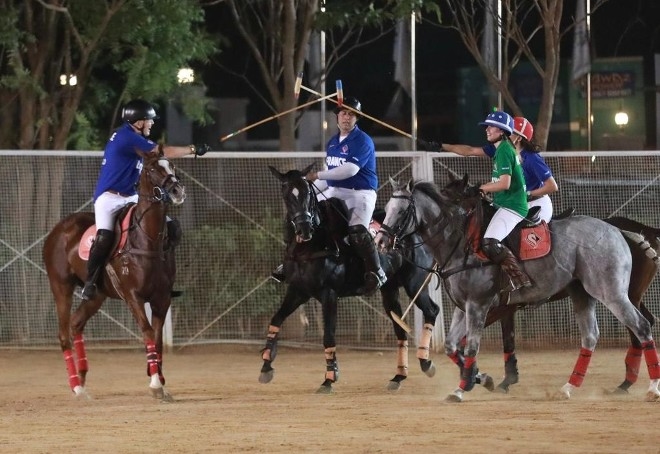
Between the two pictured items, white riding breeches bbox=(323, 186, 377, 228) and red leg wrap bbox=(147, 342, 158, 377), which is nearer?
red leg wrap bbox=(147, 342, 158, 377)

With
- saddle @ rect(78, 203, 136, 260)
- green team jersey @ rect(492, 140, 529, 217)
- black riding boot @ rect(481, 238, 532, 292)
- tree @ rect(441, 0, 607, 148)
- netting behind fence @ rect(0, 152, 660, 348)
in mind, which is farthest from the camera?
tree @ rect(441, 0, 607, 148)

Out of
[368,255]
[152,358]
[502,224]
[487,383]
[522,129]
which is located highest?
[522,129]

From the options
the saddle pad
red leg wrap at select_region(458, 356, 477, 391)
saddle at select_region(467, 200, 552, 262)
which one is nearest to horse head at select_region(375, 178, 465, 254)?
saddle at select_region(467, 200, 552, 262)

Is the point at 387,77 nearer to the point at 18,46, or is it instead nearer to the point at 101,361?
→ the point at 18,46

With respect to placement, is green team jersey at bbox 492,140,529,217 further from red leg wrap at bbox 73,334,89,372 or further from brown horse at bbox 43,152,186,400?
red leg wrap at bbox 73,334,89,372

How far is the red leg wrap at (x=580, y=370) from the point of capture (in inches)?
516

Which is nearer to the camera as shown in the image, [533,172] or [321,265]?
[533,172]

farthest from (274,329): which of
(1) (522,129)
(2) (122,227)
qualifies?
(1) (522,129)

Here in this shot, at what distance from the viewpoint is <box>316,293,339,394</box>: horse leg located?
13.7m

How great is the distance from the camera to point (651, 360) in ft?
42.0

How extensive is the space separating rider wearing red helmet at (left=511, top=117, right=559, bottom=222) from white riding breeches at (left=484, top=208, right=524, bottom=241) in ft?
2.21

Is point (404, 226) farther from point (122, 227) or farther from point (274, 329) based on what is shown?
point (122, 227)

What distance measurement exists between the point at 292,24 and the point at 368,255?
25.4 ft

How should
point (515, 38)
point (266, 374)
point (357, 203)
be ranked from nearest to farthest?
point (357, 203) → point (266, 374) → point (515, 38)
